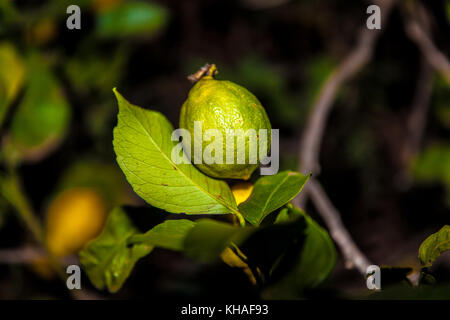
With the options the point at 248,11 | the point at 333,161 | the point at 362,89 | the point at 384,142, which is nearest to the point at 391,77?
the point at 362,89

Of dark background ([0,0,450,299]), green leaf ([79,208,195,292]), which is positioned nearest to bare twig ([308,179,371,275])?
green leaf ([79,208,195,292])

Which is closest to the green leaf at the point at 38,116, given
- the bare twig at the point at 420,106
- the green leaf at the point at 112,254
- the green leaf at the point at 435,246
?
the green leaf at the point at 112,254

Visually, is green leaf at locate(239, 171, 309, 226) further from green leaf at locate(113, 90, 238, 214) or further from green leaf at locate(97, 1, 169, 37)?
green leaf at locate(97, 1, 169, 37)

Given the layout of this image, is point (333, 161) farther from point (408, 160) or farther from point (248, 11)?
point (248, 11)

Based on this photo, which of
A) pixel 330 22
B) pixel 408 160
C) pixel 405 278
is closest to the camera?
pixel 405 278

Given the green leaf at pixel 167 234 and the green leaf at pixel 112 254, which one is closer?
the green leaf at pixel 167 234

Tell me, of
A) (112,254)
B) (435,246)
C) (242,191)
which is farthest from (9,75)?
(435,246)

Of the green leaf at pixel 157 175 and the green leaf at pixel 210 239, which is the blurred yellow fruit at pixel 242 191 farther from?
the green leaf at pixel 210 239
